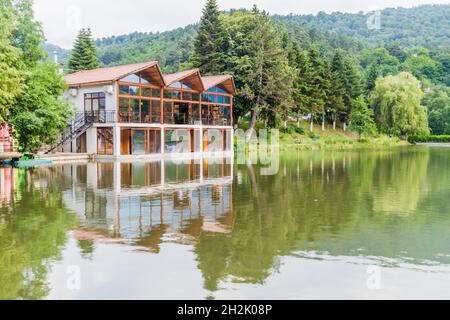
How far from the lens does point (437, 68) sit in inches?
3994

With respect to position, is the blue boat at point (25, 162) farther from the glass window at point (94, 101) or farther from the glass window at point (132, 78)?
the glass window at point (132, 78)

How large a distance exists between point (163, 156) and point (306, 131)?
27.2 metres

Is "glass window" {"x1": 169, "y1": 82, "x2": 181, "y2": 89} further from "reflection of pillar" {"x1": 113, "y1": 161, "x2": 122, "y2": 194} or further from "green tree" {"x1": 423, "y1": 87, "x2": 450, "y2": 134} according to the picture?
"green tree" {"x1": 423, "y1": 87, "x2": 450, "y2": 134}

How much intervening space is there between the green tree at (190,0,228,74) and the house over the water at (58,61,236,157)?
7.84 metres

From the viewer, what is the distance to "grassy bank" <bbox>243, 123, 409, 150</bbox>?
163 ft

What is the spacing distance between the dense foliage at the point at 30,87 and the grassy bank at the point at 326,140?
2317 centimetres

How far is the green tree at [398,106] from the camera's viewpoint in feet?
190

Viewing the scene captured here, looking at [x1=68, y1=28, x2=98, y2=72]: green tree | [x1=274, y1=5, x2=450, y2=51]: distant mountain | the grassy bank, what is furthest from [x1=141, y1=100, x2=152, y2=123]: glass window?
[x1=274, y1=5, x2=450, y2=51]: distant mountain

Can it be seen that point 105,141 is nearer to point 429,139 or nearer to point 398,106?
point 398,106

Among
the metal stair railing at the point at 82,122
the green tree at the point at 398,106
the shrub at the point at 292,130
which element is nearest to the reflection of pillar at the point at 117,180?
the metal stair railing at the point at 82,122

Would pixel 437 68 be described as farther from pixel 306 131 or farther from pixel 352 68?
pixel 306 131

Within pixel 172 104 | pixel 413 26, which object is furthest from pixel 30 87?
pixel 413 26
